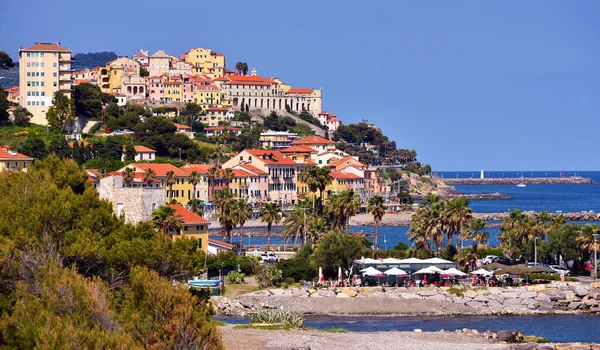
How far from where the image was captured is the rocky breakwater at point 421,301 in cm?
5938

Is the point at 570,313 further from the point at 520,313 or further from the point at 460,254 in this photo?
the point at 460,254

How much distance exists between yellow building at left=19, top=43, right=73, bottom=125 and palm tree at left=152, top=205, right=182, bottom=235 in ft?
270

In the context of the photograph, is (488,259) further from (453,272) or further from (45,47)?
(45,47)

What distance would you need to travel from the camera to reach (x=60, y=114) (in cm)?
13075

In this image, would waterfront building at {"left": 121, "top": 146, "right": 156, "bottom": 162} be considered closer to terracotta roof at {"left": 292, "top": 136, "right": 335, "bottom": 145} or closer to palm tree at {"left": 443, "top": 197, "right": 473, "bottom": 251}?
terracotta roof at {"left": 292, "top": 136, "right": 335, "bottom": 145}

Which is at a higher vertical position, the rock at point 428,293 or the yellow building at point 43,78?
the yellow building at point 43,78

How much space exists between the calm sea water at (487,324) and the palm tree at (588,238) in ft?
36.9

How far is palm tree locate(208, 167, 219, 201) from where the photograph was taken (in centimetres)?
12269

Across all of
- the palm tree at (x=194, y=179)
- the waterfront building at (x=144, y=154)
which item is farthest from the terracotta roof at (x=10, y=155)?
the waterfront building at (x=144, y=154)

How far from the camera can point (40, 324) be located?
28.1 metres

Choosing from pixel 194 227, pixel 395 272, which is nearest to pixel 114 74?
pixel 194 227

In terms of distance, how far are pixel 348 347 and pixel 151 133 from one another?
94451 millimetres

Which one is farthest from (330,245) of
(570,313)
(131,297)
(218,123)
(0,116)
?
(218,123)

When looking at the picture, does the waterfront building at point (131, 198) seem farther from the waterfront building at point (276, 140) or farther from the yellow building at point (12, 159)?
the waterfront building at point (276, 140)
